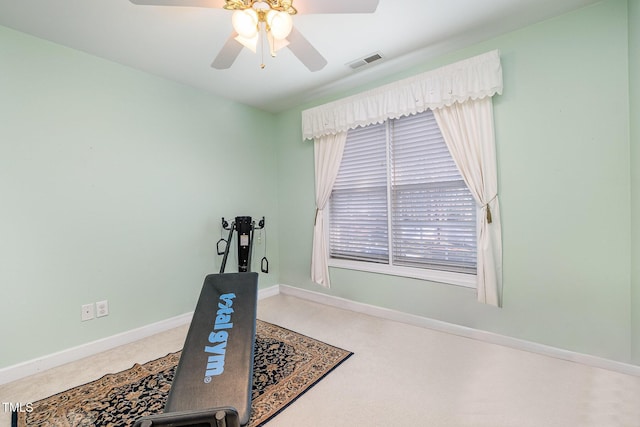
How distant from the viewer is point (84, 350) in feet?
7.64

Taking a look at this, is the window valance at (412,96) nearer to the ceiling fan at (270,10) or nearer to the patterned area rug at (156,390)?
the ceiling fan at (270,10)

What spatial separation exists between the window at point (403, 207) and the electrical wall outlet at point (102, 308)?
89.0 inches

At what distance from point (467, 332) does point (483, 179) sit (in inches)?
52.9

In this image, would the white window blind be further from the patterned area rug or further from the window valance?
the patterned area rug

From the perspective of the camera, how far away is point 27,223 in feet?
6.90

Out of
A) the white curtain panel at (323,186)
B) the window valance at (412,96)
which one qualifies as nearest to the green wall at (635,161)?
the window valance at (412,96)

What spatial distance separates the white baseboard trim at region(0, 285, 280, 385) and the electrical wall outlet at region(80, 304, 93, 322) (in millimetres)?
213

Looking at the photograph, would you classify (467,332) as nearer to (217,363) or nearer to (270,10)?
(217,363)


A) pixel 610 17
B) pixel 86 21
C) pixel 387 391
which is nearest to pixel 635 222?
pixel 610 17

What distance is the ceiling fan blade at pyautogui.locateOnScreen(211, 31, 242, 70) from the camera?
1733 millimetres

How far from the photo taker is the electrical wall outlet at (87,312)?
2348 millimetres

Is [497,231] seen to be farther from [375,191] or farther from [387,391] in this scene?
[387,391]

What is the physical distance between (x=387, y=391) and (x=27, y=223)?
9.27 ft

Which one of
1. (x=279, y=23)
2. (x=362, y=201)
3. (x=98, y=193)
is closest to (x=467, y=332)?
(x=362, y=201)
